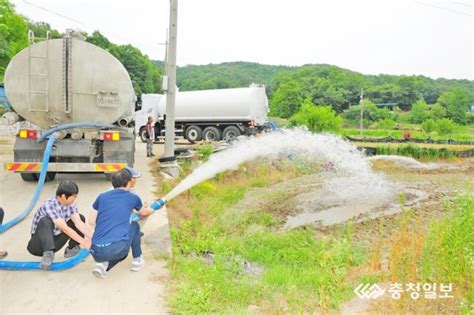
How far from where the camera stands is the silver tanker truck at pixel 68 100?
7.93 meters

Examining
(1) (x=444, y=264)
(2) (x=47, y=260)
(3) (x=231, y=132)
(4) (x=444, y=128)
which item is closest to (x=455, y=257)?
(1) (x=444, y=264)

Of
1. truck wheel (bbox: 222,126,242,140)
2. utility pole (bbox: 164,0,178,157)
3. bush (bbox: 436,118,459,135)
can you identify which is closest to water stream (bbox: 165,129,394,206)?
utility pole (bbox: 164,0,178,157)

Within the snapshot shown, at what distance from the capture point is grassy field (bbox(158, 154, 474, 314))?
394 cm

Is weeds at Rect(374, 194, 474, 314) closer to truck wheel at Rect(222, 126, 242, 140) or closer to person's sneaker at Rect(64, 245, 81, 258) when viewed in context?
person's sneaker at Rect(64, 245, 81, 258)

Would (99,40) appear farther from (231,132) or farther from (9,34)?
(231,132)

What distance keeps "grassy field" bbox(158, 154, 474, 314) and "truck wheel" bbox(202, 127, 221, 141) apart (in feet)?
39.7

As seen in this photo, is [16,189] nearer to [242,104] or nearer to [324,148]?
[324,148]

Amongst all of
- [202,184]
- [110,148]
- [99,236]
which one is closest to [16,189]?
[110,148]

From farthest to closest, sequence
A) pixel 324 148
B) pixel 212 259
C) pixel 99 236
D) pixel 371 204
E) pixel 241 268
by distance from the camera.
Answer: pixel 324 148 → pixel 371 204 → pixel 212 259 → pixel 241 268 → pixel 99 236

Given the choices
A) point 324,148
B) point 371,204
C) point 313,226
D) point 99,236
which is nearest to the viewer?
point 99,236

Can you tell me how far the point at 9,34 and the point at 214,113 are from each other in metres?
21.5

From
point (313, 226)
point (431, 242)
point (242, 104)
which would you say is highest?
point (242, 104)

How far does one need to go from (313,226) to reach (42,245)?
456 centimetres

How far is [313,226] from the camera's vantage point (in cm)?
736
